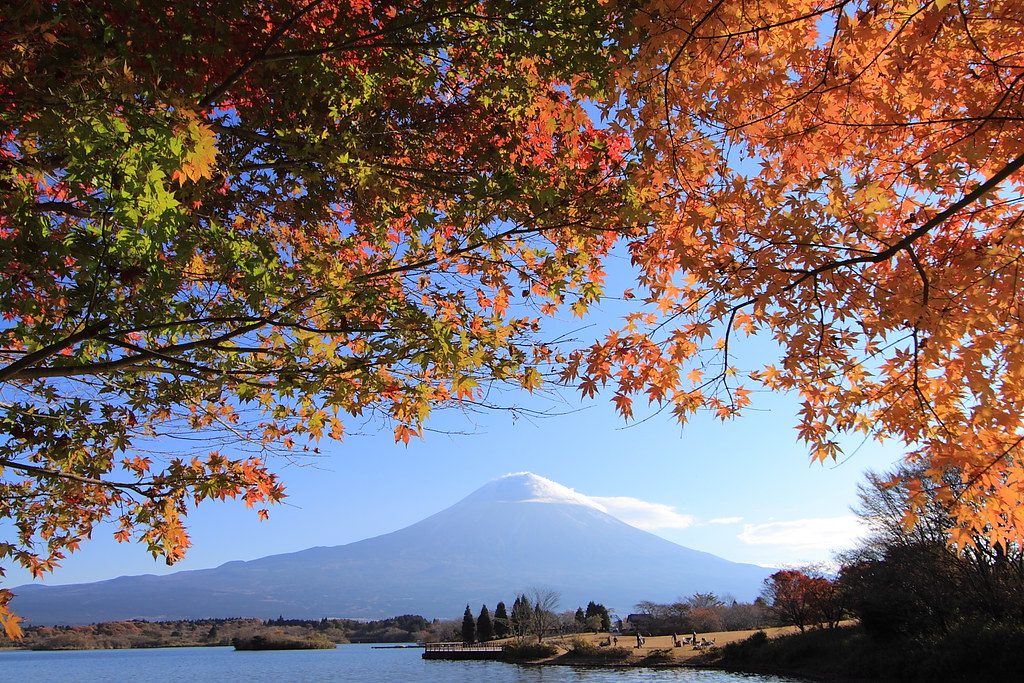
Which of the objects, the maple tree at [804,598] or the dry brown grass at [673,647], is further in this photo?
the dry brown grass at [673,647]

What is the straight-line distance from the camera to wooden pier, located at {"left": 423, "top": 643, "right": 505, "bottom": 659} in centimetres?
5441

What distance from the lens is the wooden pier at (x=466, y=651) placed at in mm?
54406

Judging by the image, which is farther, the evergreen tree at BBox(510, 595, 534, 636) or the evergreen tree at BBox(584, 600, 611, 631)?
the evergreen tree at BBox(584, 600, 611, 631)

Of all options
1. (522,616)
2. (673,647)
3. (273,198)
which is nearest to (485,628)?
(522,616)

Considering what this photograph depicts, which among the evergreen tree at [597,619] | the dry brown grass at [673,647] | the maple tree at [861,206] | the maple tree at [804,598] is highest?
the maple tree at [861,206]

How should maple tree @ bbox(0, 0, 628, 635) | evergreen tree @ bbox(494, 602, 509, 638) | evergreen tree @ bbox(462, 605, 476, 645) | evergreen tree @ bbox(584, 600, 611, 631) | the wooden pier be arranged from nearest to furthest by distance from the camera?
maple tree @ bbox(0, 0, 628, 635) → the wooden pier → evergreen tree @ bbox(584, 600, 611, 631) → evergreen tree @ bbox(494, 602, 509, 638) → evergreen tree @ bbox(462, 605, 476, 645)

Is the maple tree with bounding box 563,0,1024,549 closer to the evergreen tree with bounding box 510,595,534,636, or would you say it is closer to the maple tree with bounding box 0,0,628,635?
the maple tree with bounding box 0,0,628,635

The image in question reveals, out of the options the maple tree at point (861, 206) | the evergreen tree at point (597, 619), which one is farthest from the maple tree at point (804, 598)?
the maple tree at point (861, 206)

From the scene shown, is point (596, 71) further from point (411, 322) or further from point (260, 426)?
point (260, 426)

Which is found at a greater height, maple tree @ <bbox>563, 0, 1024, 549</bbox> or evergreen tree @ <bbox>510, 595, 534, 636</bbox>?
maple tree @ <bbox>563, 0, 1024, 549</bbox>

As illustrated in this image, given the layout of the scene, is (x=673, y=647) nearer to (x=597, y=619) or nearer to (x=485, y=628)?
(x=597, y=619)

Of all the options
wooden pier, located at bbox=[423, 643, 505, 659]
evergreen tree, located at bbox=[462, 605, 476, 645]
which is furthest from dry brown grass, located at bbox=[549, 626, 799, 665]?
evergreen tree, located at bbox=[462, 605, 476, 645]

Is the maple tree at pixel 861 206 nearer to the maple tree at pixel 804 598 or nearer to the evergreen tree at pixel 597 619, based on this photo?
the maple tree at pixel 804 598

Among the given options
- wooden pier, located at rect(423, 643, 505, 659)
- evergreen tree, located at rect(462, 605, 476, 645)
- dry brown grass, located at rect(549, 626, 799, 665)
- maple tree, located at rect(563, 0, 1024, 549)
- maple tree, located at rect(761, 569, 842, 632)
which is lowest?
wooden pier, located at rect(423, 643, 505, 659)
